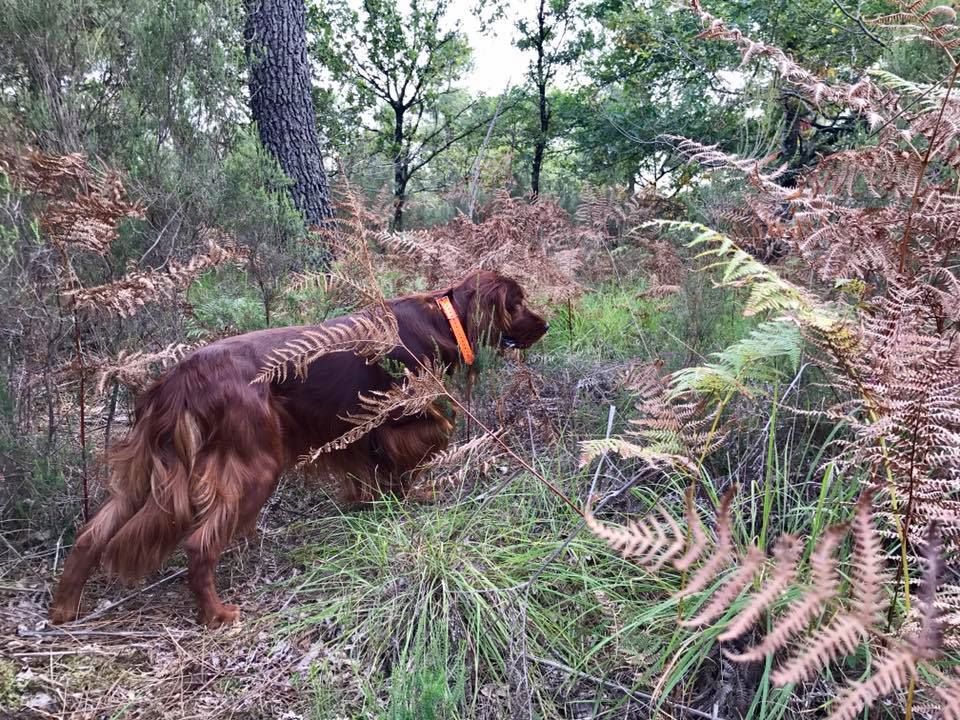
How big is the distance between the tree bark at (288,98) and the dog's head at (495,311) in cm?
220

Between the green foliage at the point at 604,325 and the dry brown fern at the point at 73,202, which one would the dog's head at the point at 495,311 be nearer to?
the green foliage at the point at 604,325

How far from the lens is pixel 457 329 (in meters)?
2.94

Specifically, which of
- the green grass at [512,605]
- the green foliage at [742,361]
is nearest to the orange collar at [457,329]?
the green grass at [512,605]

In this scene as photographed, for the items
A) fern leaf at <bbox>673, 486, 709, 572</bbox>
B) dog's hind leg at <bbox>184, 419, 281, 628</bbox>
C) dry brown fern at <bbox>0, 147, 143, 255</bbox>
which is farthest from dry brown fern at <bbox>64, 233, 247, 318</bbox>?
fern leaf at <bbox>673, 486, 709, 572</bbox>

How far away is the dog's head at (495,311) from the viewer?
308 centimetres

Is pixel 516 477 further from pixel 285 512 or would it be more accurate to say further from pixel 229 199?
pixel 229 199

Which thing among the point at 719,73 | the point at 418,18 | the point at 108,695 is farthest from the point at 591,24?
the point at 108,695

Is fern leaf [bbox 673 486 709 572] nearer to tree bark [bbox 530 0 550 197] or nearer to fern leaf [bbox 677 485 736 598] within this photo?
fern leaf [bbox 677 485 736 598]

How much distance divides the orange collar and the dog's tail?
45.6 inches

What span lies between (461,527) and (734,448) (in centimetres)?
111

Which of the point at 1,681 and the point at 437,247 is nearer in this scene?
the point at 1,681

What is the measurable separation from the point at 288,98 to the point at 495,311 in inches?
124

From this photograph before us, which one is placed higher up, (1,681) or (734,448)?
(734,448)

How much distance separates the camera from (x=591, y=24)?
14.7 metres
